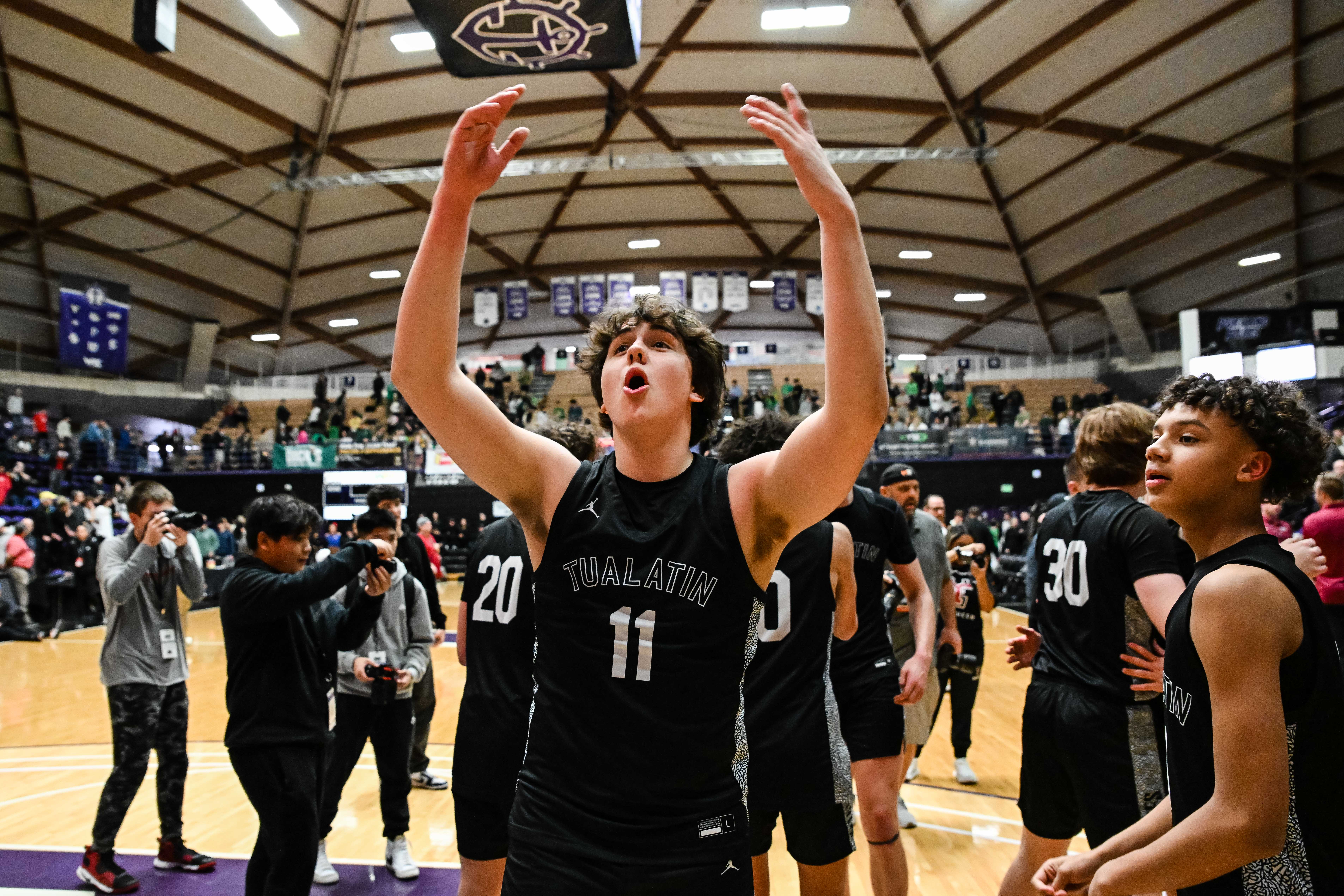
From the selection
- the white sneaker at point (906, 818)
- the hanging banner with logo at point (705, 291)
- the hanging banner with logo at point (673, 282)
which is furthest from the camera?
the hanging banner with logo at point (705, 291)

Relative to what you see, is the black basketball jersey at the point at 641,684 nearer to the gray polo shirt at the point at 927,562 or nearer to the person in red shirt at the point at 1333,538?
the gray polo shirt at the point at 927,562

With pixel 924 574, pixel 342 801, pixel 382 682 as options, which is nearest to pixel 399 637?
pixel 382 682

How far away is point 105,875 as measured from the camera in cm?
383

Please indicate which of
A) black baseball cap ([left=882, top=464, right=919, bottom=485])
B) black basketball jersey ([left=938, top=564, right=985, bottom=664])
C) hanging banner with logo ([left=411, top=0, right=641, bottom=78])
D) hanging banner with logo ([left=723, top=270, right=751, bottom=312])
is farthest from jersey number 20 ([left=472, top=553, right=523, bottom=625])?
hanging banner with logo ([left=723, top=270, right=751, bottom=312])

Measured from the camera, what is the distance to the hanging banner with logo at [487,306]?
22.0m

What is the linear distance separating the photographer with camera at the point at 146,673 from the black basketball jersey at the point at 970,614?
4.58m

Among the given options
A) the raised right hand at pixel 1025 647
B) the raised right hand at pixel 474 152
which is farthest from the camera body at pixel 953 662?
the raised right hand at pixel 474 152

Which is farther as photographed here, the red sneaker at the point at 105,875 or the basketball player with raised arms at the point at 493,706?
the red sneaker at the point at 105,875

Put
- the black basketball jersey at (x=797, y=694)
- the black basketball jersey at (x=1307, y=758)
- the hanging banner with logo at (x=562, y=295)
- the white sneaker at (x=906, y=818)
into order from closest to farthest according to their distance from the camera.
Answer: the black basketball jersey at (x=1307, y=758) → the black basketball jersey at (x=797, y=694) → the white sneaker at (x=906, y=818) → the hanging banner with logo at (x=562, y=295)

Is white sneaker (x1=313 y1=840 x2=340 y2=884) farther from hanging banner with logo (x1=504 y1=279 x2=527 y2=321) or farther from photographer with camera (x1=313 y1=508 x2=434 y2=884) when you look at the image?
hanging banner with logo (x1=504 y1=279 x2=527 y2=321)

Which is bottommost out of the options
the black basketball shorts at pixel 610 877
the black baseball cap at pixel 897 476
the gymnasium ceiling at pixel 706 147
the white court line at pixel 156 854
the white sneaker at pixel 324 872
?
the white court line at pixel 156 854

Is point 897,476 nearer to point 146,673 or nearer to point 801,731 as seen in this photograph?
point 801,731

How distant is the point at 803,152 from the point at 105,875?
4393mm

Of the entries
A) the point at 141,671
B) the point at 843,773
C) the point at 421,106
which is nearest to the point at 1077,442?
the point at 843,773
